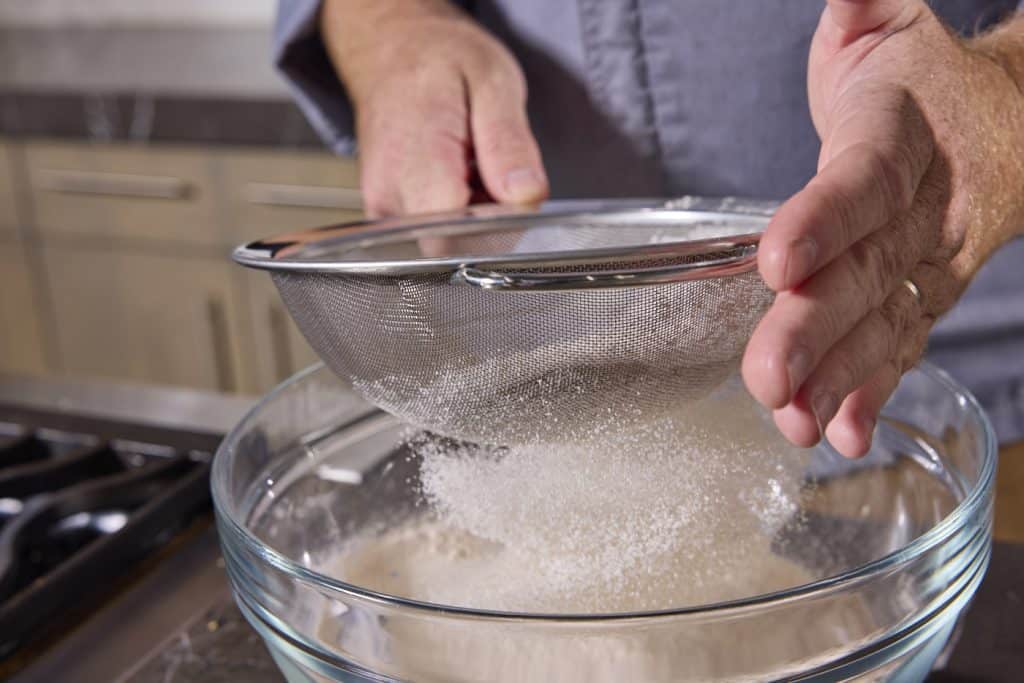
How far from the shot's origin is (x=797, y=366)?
36cm

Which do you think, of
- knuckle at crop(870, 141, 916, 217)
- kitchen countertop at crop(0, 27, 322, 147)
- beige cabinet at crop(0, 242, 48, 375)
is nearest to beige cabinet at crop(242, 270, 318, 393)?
kitchen countertop at crop(0, 27, 322, 147)

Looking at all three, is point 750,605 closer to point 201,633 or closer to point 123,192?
point 201,633

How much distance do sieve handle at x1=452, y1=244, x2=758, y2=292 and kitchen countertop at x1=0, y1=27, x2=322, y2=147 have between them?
1.34m

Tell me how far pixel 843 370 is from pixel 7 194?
6.70 feet

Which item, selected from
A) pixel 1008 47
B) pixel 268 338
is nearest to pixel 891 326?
pixel 1008 47

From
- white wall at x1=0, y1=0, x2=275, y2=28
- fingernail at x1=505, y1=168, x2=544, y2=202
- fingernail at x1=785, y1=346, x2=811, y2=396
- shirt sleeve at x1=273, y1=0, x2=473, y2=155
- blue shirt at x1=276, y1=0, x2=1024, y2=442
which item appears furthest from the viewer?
white wall at x1=0, y1=0, x2=275, y2=28

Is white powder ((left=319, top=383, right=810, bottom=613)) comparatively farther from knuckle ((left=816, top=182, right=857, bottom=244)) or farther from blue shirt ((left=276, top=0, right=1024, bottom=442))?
blue shirt ((left=276, top=0, right=1024, bottom=442))

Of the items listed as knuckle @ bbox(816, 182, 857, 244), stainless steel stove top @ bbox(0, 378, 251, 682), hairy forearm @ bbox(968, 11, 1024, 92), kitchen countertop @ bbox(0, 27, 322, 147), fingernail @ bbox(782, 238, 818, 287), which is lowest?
kitchen countertop @ bbox(0, 27, 322, 147)

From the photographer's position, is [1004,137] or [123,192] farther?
[123,192]

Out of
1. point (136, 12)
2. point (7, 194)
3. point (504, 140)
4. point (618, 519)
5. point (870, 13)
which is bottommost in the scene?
point (7, 194)

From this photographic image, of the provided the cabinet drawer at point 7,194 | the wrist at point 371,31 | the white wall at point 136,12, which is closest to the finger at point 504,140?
the wrist at point 371,31

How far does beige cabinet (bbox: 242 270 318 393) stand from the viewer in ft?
6.38

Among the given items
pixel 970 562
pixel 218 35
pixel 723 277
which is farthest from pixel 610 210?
pixel 218 35

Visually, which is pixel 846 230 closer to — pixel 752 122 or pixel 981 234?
pixel 981 234
